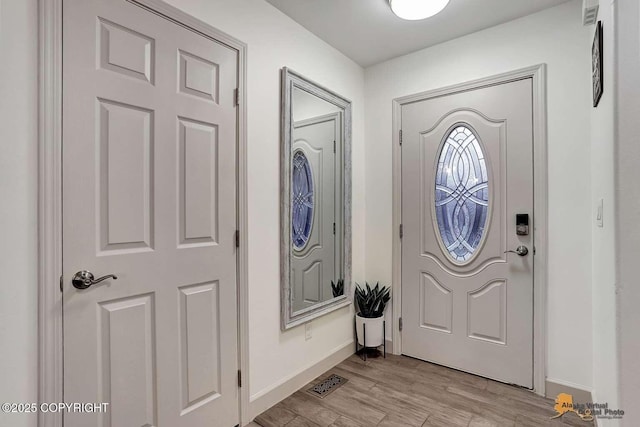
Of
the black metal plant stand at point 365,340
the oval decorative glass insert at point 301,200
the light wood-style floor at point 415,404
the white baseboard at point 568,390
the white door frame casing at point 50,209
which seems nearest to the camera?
the white door frame casing at point 50,209

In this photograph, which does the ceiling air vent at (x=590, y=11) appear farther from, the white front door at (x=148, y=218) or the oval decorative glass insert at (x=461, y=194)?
the white front door at (x=148, y=218)

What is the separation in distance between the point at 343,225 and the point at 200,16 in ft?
5.66

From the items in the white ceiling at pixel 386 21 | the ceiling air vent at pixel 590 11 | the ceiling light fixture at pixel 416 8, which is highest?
the white ceiling at pixel 386 21

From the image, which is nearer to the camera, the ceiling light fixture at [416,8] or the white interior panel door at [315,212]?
the ceiling light fixture at [416,8]

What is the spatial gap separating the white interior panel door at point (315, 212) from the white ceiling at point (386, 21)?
60 cm

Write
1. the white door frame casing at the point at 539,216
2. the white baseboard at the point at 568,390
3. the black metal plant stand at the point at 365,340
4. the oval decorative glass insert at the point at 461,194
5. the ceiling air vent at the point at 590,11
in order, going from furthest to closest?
1. the black metal plant stand at the point at 365,340
2. the oval decorative glass insert at the point at 461,194
3. the white door frame casing at the point at 539,216
4. the white baseboard at the point at 568,390
5. the ceiling air vent at the point at 590,11

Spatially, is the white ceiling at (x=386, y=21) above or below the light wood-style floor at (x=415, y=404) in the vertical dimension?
above

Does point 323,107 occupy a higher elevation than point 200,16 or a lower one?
lower

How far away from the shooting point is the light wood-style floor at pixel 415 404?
188cm

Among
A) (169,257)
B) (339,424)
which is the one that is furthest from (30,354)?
(339,424)

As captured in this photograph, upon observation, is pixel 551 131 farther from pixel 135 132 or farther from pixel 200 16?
pixel 135 132

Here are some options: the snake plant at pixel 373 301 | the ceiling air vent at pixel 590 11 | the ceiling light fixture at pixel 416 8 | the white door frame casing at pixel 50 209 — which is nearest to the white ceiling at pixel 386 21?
the ceiling light fixture at pixel 416 8

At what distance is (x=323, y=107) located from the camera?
2.51m

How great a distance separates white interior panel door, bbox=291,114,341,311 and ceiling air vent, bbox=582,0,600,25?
162cm
